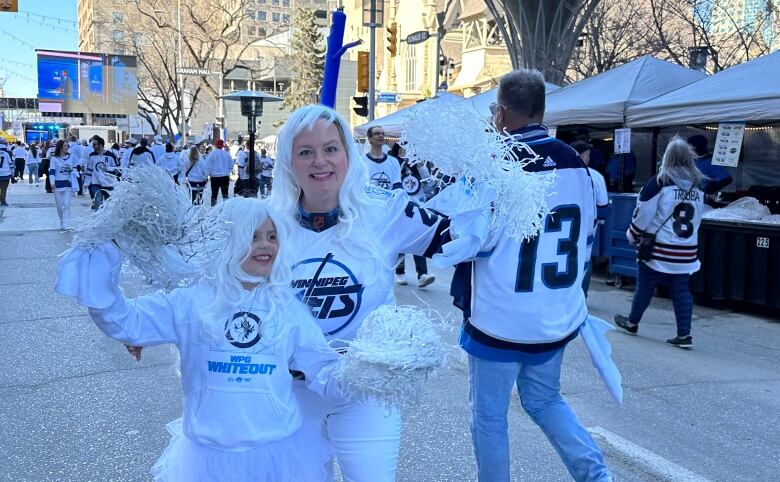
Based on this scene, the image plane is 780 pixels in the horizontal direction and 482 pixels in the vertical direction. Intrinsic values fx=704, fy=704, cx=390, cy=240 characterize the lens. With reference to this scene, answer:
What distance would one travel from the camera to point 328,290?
7.34 ft

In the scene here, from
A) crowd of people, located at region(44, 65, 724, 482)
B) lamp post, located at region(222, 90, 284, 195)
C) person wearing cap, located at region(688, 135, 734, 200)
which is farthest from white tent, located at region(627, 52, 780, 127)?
lamp post, located at region(222, 90, 284, 195)

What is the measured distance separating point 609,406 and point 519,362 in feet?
7.45

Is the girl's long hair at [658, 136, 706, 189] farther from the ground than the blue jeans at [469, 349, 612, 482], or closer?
farther from the ground

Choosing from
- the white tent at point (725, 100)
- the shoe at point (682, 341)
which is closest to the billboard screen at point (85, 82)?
the white tent at point (725, 100)

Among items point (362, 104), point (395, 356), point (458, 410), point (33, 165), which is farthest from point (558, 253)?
point (33, 165)

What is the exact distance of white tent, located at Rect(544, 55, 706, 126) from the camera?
33.4ft

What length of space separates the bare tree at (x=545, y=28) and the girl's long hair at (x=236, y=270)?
13.7 m

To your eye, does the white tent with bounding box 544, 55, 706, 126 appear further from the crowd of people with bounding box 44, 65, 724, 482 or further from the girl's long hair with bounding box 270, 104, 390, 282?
the girl's long hair with bounding box 270, 104, 390, 282

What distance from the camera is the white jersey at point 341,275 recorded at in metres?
2.23

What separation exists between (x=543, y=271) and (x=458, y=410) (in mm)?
2110

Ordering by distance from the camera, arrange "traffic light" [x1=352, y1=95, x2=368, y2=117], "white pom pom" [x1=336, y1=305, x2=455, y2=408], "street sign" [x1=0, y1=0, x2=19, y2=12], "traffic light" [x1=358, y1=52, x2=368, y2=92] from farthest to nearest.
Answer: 1. "traffic light" [x1=358, y1=52, x2=368, y2=92]
2. "traffic light" [x1=352, y1=95, x2=368, y2=117]
3. "street sign" [x1=0, y1=0, x2=19, y2=12]
4. "white pom pom" [x1=336, y1=305, x2=455, y2=408]

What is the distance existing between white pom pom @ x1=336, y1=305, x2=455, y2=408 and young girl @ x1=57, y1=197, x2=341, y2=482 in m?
0.22

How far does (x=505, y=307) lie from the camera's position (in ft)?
8.64

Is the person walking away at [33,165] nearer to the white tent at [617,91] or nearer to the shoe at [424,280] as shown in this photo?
the white tent at [617,91]
